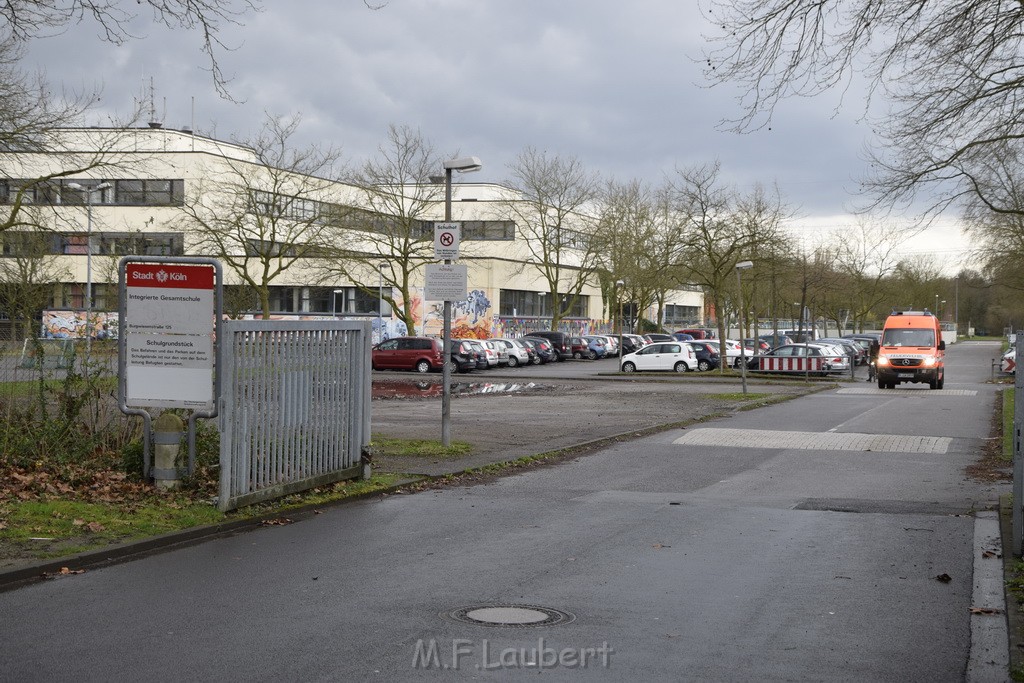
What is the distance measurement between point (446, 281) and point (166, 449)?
591cm

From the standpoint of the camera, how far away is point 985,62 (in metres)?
13.6

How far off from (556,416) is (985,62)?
512 inches

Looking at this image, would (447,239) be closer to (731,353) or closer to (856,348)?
(731,353)

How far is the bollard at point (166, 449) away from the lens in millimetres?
10883

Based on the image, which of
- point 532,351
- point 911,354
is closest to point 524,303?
point 532,351

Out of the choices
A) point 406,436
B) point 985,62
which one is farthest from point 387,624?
point 406,436

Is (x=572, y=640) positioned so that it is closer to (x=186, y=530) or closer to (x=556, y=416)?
(x=186, y=530)

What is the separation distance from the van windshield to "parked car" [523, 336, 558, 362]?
2623 cm

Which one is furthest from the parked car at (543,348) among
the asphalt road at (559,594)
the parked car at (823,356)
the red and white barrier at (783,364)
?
the asphalt road at (559,594)

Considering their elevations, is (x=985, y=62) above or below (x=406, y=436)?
above

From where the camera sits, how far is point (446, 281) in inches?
629

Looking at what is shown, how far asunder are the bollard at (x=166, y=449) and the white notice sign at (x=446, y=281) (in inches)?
220

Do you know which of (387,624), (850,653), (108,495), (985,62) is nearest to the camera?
(850,653)

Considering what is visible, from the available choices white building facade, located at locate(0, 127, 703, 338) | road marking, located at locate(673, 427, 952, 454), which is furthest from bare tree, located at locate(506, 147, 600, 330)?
road marking, located at locate(673, 427, 952, 454)
